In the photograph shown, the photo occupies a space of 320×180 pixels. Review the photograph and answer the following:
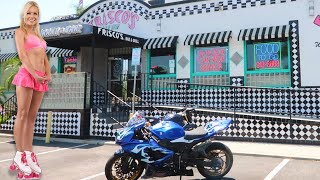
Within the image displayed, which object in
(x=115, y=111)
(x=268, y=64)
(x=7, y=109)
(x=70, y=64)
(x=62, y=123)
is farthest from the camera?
(x=70, y=64)

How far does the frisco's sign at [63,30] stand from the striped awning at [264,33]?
6.34 meters

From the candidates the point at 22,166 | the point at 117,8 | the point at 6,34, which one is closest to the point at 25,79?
the point at 22,166

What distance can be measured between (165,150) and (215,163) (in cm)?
100

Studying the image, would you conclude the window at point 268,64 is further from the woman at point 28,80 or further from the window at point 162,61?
the woman at point 28,80

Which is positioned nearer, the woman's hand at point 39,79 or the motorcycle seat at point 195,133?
the woman's hand at point 39,79

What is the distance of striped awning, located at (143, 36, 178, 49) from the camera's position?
1427 cm

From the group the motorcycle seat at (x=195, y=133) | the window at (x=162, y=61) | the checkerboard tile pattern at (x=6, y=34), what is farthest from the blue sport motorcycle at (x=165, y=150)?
the checkerboard tile pattern at (x=6, y=34)

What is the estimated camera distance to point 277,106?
11.9m

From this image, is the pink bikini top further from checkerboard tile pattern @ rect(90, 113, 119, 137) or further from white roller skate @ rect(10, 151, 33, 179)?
checkerboard tile pattern @ rect(90, 113, 119, 137)

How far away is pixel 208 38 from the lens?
13.5 metres

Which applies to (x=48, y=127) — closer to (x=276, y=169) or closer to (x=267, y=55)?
(x=276, y=169)

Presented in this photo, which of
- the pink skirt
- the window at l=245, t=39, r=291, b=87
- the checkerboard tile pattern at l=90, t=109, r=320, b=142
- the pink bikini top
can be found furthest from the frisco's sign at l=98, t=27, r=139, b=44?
the pink skirt

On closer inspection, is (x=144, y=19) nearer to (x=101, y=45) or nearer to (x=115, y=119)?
(x=101, y=45)

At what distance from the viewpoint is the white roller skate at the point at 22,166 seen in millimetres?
2307
